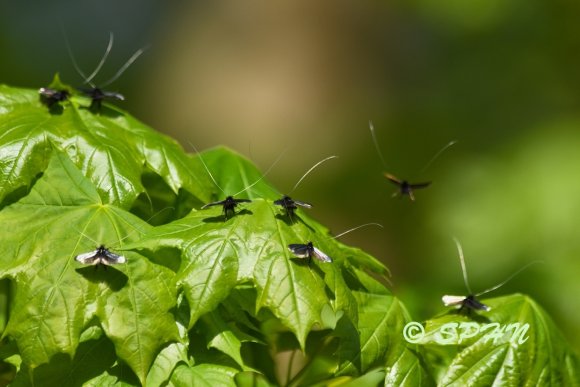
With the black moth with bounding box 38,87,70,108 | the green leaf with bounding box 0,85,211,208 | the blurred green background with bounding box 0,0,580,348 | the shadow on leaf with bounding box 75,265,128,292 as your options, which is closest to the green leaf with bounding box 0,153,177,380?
the shadow on leaf with bounding box 75,265,128,292

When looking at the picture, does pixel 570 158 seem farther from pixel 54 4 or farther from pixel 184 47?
pixel 54 4

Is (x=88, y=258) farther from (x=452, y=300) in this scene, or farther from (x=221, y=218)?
(x=452, y=300)

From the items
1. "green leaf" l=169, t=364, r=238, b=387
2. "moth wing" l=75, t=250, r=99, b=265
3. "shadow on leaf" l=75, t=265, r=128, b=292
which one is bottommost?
"green leaf" l=169, t=364, r=238, b=387

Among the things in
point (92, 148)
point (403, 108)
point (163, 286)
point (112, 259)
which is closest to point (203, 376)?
point (163, 286)

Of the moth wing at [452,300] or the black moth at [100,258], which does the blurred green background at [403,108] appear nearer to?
the moth wing at [452,300]

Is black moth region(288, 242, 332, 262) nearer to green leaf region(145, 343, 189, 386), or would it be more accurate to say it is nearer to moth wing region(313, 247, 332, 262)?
moth wing region(313, 247, 332, 262)

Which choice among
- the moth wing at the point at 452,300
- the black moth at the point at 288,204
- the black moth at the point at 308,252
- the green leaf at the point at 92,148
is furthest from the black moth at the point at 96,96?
the moth wing at the point at 452,300

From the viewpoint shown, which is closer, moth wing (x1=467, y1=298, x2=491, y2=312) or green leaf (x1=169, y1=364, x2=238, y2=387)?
green leaf (x1=169, y1=364, x2=238, y2=387)
